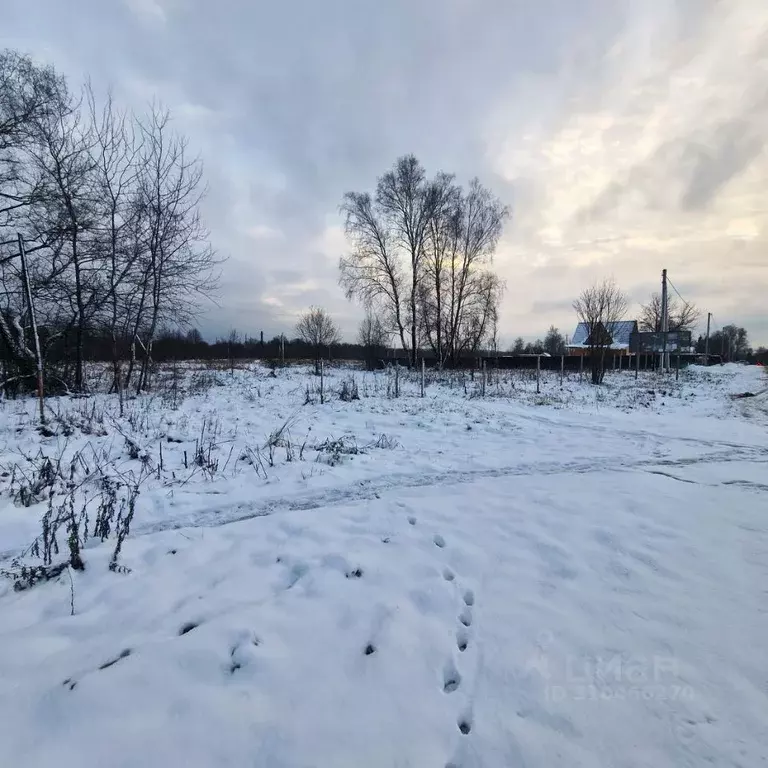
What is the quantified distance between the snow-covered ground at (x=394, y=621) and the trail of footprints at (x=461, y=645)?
0.04ft

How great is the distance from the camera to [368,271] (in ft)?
88.1

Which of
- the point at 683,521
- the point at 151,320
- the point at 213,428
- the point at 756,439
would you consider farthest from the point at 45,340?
the point at 756,439

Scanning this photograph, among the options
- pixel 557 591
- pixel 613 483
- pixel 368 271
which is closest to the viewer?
pixel 557 591

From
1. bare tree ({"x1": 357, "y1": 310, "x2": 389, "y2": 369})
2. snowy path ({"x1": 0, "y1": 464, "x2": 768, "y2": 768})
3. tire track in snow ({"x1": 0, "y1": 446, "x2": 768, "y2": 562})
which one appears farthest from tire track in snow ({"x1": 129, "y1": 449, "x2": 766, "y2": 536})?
bare tree ({"x1": 357, "y1": 310, "x2": 389, "y2": 369})

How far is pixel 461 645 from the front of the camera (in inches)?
88.3

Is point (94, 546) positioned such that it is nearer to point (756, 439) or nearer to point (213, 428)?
point (213, 428)

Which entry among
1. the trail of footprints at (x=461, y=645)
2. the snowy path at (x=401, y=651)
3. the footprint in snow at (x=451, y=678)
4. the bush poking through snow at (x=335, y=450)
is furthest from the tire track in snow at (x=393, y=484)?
the footprint in snow at (x=451, y=678)

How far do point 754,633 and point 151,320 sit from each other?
48.4 ft

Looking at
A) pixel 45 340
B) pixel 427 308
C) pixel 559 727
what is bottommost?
pixel 559 727

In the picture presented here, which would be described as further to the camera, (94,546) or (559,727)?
(94,546)

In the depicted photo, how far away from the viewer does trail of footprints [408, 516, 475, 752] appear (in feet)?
5.81

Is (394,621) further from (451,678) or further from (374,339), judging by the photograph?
(374,339)

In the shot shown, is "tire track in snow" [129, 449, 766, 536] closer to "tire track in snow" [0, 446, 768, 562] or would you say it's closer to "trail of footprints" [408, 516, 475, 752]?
"tire track in snow" [0, 446, 768, 562]

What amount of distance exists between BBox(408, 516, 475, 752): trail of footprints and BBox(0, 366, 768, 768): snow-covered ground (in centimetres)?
1
